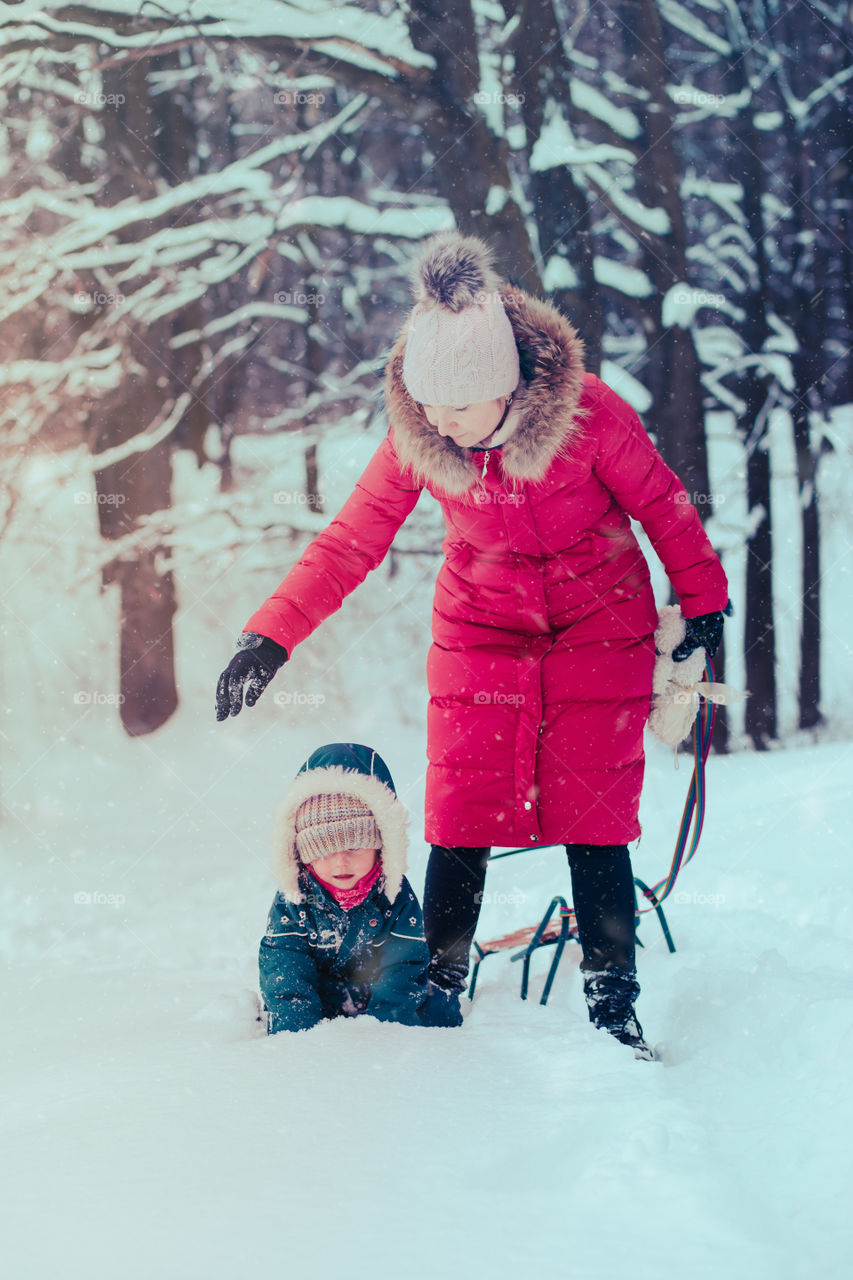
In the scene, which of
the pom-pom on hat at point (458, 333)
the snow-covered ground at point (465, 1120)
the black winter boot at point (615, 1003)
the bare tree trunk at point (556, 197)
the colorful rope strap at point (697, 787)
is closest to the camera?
the snow-covered ground at point (465, 1120)

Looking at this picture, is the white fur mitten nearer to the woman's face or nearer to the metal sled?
the metal sled


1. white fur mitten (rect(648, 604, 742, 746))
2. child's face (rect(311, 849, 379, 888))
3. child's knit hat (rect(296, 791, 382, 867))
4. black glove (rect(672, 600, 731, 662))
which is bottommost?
child's face (rect(311, 849, 379, 888))

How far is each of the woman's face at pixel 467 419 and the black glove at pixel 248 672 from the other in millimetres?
538

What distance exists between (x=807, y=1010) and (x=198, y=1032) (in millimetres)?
1178

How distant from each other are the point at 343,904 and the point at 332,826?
17cm

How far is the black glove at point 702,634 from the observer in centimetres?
204

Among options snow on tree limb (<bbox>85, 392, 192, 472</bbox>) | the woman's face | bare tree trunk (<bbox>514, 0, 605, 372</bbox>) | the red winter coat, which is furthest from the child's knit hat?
snow on tree limb (<bbox>85, 392, 192, 472</bbox>)

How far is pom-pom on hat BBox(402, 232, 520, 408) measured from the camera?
1.79 meters

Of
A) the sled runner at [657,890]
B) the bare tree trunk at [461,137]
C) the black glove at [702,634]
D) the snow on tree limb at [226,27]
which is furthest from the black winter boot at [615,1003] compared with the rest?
the snow on tree limb at [226,27]

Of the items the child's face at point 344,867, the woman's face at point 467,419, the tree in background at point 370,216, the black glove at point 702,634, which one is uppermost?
the tree in background at point 370,216

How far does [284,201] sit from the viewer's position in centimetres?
452

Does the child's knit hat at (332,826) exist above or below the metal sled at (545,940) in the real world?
above

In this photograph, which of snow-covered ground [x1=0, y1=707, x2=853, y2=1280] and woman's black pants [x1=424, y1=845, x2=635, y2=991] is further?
woman's black pants [x1=424, y1=845, x2=635, y2=991]

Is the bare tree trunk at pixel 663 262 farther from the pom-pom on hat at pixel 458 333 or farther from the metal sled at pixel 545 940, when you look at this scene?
the pom-pom on hat at pixel 458 333
